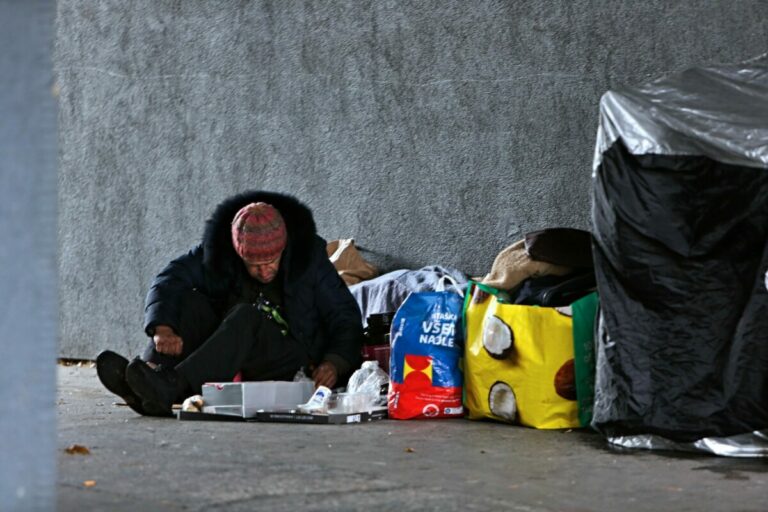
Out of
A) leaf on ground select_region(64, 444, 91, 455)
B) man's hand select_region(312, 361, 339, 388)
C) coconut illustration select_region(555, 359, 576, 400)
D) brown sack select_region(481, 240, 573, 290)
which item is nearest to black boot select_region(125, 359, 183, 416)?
man's hand select_region(312, 361, 339, 388)

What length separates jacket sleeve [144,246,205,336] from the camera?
5344 mm

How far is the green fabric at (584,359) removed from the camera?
4812mm

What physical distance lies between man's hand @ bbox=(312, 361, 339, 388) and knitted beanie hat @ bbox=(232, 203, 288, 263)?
0.52 m

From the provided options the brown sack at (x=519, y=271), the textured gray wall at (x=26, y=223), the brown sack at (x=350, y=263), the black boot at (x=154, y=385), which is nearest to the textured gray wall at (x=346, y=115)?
the brown sack at (x=350, y=263)

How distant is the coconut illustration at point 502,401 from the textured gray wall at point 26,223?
9.87ft

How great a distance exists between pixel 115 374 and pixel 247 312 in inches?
23.5

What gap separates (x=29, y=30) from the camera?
2.11 metres

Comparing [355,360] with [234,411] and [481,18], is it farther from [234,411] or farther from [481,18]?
[481,18]

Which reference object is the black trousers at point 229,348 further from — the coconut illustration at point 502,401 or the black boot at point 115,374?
the coconut illustration at point 502,401

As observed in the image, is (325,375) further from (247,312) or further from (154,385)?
(154,385)

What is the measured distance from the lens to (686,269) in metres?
4.31

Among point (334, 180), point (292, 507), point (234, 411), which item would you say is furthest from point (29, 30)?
point (334, 180)

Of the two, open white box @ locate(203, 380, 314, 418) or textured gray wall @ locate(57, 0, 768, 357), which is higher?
textured gray wall @ locate(57, 0, 768, 357)

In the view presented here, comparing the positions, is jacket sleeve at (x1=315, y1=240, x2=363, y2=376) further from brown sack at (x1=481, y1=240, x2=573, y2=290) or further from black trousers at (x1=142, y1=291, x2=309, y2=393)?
brown sack at (x1=481, y1=240, x2=573, y2=290)
